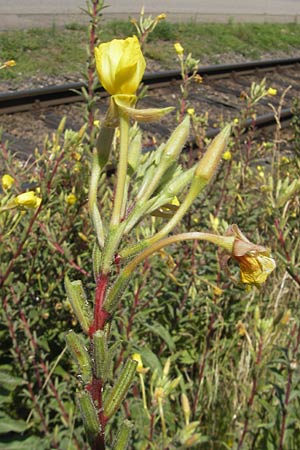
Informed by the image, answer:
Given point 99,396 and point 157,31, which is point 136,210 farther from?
point 157,31

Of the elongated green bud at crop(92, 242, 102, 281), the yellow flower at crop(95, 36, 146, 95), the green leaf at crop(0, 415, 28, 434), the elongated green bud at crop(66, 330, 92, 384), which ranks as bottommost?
the green leaf at crop(0, 415, 28, 434)

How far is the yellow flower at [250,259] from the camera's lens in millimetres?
803

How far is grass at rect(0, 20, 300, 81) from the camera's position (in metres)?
7.73

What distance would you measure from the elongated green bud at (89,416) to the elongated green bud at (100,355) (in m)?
0.03

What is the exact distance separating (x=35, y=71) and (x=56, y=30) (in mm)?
2763

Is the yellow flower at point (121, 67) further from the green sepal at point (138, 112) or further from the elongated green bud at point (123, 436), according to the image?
the elongated green bud at point (123, 436)

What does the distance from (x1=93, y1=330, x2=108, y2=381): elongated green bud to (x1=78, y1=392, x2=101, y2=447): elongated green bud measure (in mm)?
30

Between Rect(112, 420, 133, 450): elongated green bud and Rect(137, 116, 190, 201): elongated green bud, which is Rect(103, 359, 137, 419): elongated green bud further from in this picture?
Rect(137, 116, 190, 201): elongated green bud

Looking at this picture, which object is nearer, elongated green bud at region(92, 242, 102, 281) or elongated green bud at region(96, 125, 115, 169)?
elongated green bud at region(92, 242, 102, 281)

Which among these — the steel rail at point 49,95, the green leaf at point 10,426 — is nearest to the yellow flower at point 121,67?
the green leaf at point 10,426

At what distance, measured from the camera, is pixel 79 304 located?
80 centimetres

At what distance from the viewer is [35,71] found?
7367 millimetres

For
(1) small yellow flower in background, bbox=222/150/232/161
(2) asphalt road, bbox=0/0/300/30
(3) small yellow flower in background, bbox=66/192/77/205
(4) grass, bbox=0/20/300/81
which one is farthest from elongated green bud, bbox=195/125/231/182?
(2) asphalt road, bbox=0/0/300/30

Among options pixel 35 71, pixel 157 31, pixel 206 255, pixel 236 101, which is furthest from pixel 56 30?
pixel 206 255
